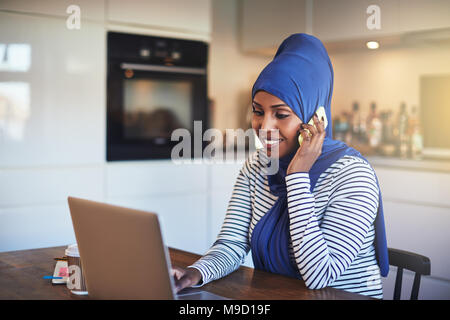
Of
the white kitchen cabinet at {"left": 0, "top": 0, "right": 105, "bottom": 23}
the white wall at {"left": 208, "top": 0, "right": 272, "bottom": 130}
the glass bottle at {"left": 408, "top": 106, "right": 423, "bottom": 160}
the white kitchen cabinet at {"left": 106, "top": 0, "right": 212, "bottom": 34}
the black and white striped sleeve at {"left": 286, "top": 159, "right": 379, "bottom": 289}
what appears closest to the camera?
the black and white striped sleeve at {"left": 286, "top": 159, "right": 379, "bottom": 289}

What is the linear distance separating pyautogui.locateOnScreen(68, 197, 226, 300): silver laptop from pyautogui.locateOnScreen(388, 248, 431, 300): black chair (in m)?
0.71

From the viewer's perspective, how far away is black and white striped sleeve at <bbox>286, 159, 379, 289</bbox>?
130 cm

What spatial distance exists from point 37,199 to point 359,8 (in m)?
2.03

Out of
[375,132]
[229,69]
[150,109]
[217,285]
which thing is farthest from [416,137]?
[217,285]

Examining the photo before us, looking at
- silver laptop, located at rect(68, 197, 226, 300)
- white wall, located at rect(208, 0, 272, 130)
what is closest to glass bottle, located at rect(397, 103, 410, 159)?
white wall, located at rect(208, 0, 272, 130)

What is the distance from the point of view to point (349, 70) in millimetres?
3633

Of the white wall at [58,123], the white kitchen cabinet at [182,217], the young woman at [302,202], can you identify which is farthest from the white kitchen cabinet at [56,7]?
the young woman at [302,202]

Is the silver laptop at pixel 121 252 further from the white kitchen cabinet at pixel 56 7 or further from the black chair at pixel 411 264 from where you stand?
the white kitchen cabinet at pixel 56 7

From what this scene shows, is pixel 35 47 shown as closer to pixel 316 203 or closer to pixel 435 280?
pixel 316 203

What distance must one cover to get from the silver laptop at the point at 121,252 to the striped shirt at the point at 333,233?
0.28 metres

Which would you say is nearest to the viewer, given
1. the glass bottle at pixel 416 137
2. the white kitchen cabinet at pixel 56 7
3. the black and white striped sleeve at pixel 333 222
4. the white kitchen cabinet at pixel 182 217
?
the black and white striped sleeve at pixel 333 222

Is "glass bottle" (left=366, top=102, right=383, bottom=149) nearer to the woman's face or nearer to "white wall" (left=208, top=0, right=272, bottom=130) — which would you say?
"white wall" (left=208, top=0, right=272, bottom=130)

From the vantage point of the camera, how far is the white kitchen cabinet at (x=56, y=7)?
97.1 inches

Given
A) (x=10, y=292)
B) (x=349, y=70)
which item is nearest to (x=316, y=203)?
(x=10, y=292)
